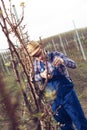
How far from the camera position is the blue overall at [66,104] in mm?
3787

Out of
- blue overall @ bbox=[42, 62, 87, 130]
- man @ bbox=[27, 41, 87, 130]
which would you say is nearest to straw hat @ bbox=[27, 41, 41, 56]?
man @ bbox=[27, 41, 87, 130]

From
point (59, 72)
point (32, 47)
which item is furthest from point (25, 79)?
point (59, 72)

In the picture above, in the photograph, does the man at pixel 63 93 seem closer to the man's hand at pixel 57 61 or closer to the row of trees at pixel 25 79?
the man's hand at pixel 57 61

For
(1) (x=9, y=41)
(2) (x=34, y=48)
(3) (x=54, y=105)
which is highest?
(1) (x=9, y=41)

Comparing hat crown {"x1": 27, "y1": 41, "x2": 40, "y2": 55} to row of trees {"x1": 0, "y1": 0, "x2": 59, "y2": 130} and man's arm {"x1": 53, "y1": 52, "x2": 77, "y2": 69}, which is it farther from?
row of trees {"x1": 0, "y1": 0, "x2": 59, "y2": 130}

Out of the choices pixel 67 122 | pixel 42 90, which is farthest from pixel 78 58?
pixel 42 90

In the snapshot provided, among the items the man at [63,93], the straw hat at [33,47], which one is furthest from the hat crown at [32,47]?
the man at [63,93]

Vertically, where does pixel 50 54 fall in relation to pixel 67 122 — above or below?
above

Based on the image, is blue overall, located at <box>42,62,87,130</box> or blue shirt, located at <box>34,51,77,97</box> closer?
blue shirt, located at <box>34,51,77,97</box>

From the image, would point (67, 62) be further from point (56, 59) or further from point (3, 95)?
point (3, 95)

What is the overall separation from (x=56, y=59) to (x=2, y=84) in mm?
2693

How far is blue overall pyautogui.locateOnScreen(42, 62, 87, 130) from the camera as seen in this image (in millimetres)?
3787

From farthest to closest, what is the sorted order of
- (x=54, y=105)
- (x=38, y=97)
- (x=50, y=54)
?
(x=54, y=105) → (x=50, y=54) → (x=38, y=97)

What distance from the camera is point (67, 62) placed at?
3664 millimetres
